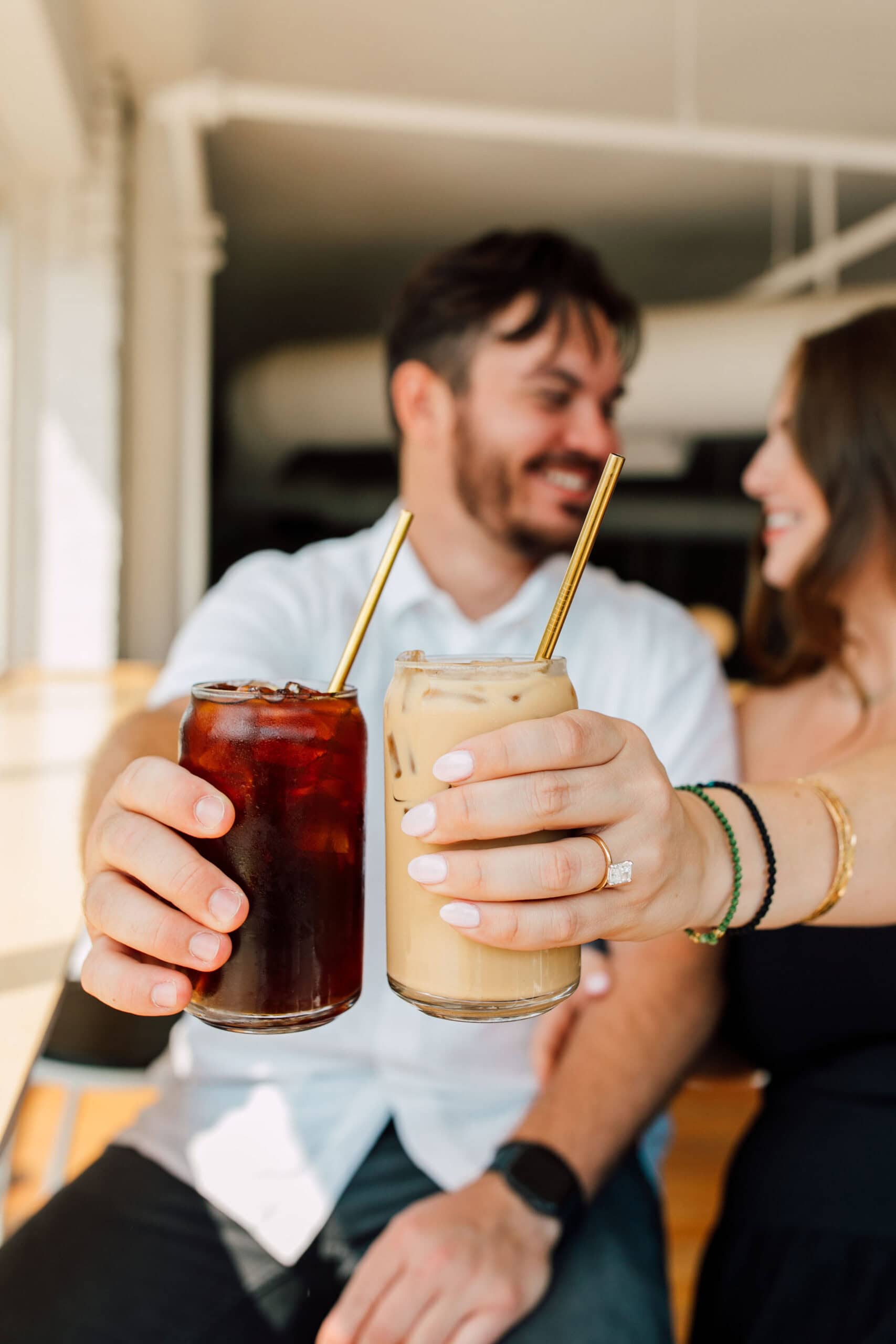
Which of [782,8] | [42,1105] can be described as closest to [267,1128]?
[42,1105]

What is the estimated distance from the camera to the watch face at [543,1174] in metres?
1.09

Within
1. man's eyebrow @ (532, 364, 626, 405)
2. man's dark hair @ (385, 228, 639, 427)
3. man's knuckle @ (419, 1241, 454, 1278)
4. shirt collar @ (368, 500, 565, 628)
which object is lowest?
man's knuckle @ (419, 1241, 454, 1278)

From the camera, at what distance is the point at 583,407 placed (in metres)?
1.50

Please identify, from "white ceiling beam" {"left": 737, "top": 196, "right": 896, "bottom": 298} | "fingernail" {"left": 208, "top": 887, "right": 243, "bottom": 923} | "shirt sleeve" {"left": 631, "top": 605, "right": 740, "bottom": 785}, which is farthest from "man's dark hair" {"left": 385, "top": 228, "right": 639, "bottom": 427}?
"white ceiling beam" {"left": 737, "top": 196, "right": 896, "bottom": 298}

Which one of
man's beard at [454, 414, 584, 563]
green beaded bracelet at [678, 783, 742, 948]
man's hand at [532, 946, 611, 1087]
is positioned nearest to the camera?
green beaded bracelet at [678, 783, 742, 948]

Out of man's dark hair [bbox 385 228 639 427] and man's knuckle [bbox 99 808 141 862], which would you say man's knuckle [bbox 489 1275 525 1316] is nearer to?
man's knuckle [bbox 99 808 141 862]

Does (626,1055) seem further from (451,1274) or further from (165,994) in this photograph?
(165,994)

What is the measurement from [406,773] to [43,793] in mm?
1064

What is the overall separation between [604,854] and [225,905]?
0.23m

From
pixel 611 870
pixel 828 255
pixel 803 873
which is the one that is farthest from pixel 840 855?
pixel 828 255

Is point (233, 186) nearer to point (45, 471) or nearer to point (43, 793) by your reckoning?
point (45, 471)

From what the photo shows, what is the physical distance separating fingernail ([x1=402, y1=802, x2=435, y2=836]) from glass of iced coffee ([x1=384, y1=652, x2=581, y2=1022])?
17 millimetres

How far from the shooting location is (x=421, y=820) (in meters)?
0.61

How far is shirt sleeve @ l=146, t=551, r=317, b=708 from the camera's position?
3.77ft
